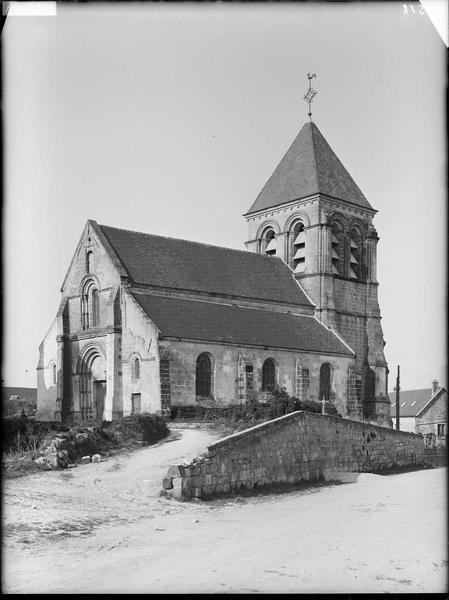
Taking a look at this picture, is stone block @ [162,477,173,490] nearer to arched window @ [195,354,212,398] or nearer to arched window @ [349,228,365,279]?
arched window @ [195,354,212,398]

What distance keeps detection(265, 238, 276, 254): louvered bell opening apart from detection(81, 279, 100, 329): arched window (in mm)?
14318

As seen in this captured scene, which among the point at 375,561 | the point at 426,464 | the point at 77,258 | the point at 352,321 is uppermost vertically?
the point at 77,258

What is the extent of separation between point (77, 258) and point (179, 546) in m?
24.1

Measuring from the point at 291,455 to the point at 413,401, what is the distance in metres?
31.8

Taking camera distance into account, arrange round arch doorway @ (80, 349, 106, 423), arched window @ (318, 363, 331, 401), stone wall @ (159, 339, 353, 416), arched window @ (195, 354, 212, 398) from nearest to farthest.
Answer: stone wall @ (159, 339, 353, 416)
arched window @ (195, 354, 212, 398)
round arch doorway @ (80, 349, 106, 423)
arched window @ (318, 363, 331, 401)

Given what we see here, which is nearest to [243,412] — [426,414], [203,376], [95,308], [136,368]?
[203,376]

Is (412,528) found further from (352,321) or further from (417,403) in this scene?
(417,403)

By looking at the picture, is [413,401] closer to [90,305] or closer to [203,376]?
[203,376]

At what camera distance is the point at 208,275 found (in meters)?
36.7

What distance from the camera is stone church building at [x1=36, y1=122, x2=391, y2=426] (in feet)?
102

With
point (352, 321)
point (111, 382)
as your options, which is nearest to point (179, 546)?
point (111, 382)

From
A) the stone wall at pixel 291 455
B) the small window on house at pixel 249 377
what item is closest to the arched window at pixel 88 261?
the small window on house at pixel 249 377

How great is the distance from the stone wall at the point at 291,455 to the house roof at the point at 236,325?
7.78 m

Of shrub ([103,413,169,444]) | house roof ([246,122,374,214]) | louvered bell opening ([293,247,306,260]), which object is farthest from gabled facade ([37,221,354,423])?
house roof ([246,122,374,214])
